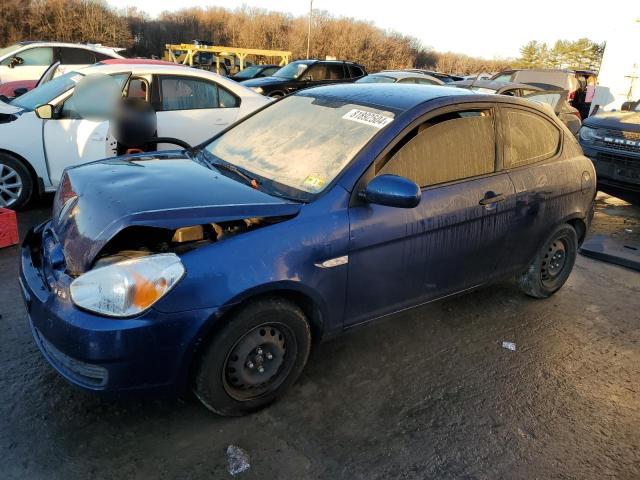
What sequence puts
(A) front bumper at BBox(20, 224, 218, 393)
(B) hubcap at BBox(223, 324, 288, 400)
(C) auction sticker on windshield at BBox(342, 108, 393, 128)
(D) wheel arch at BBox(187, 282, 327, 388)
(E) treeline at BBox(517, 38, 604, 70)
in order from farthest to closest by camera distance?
1. (E) treeline at BBox(517, 38, 604, 70)
2. (C) auction sticker on windshield at BBox(342, 108, 393, 128)
3. (B) hubcap at BBox(223, 324, 288, 400)
4. (D) wheel arch at BBox(187, 282, 327, 388)
5. (A) front bumper at BBox(20, 224, 218, 393)

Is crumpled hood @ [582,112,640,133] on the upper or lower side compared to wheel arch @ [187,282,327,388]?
upper

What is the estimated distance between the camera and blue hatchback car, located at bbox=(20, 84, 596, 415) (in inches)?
87.6

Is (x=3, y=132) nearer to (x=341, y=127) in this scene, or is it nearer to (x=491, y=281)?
(x=341, y=127)

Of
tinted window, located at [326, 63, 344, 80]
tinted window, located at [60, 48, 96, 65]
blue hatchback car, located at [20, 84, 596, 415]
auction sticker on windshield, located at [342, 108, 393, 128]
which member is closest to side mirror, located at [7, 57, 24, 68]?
tinted window, located at [60, 48, 96, 65]

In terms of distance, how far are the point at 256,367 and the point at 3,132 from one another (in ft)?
14.1

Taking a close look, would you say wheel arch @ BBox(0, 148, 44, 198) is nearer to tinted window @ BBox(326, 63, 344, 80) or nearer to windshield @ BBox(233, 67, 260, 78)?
tinted window @ BBox(326, 63, 344, 80)

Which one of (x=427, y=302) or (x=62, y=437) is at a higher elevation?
(x=427, y=302)

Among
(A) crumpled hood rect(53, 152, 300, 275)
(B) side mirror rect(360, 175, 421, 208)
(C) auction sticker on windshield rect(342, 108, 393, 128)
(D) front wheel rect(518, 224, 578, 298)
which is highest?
(C) auction sticker on windshield rect(342, 108, 393, 128)

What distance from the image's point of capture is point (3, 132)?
5184mm

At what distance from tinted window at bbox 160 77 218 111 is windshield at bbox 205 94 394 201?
2804mm

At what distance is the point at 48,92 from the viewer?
228 inches

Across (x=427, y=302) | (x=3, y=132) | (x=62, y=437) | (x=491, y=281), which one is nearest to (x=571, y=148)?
(x=491, y=281)

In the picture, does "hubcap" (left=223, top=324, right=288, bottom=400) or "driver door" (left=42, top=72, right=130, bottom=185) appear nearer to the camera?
"hubcap" (left=223, top=324, right=288, bottom=400)

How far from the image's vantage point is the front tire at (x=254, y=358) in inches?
93.7
